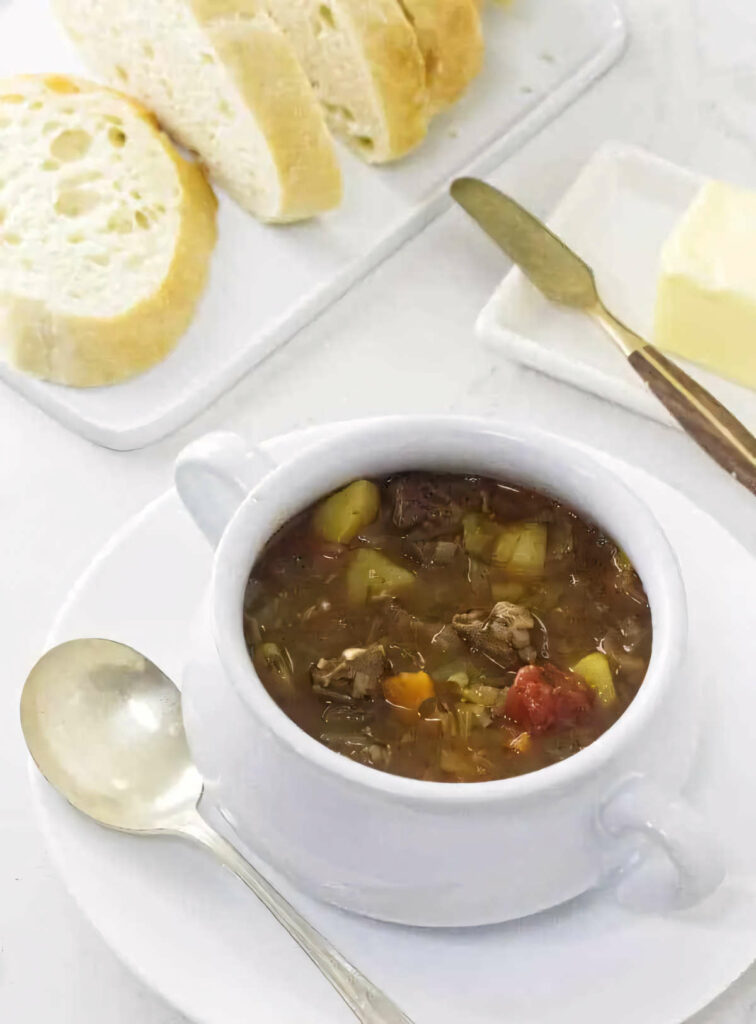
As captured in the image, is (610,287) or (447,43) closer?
(610,287)

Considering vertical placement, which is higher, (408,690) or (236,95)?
(408,690)

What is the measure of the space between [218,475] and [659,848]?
536 millimetres

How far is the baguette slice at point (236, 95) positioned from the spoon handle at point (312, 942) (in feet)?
4.19

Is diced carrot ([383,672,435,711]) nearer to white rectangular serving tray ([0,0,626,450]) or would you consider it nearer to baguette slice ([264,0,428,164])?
white rectangular serving tray ([0,0,626,450])

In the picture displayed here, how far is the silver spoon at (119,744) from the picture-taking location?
111 cm

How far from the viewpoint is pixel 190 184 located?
2.09 metres

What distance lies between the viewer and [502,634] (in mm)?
1074

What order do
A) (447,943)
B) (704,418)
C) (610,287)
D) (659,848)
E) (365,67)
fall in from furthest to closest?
(365,67) < (610,287) < (704,418) < (447,943) < (659,848)

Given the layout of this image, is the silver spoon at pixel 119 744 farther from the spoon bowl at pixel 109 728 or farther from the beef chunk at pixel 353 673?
the beef chunk at pixel 353 673

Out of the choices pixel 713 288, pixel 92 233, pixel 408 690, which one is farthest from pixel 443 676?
pixel 92 233

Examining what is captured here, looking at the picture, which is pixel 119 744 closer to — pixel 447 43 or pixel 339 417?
pixel 339 417

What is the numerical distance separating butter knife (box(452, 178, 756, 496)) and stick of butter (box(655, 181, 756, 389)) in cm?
7

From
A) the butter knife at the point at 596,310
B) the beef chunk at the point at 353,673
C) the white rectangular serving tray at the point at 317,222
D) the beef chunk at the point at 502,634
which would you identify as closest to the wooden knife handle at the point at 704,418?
the butter knife at the point at 596,310

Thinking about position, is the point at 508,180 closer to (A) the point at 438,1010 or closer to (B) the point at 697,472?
(B) the point at 697,472
